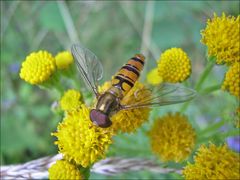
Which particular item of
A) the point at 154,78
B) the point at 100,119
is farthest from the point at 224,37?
the point at 100,119

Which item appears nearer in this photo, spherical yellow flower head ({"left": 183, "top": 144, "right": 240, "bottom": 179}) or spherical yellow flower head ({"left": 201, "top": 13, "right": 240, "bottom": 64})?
spherical yellow flower head ({"left": 183, "top": 144, "right": 240, "bottom": 179})

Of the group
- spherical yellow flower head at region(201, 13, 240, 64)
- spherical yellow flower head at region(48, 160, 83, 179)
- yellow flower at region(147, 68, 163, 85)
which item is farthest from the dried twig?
spherical yellow flower head at region(201, 13, 240, 64)

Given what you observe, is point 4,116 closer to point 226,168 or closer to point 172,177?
point 172,177

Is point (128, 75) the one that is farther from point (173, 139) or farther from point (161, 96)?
point (173, 139)

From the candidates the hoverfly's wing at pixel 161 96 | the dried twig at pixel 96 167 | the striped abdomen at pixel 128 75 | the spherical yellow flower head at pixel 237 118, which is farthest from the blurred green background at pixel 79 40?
the hoverfly's wing at pixel 161 96

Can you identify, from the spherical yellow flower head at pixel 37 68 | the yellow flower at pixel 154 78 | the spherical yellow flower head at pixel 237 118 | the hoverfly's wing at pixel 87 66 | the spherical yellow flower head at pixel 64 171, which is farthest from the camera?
the yellow flower at pixel 154 78

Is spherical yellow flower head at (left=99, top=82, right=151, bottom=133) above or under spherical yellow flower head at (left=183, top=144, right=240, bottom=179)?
above

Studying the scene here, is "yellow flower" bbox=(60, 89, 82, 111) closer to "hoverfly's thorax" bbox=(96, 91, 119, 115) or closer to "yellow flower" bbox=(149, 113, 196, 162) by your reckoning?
"hoverfly's thorax" bbox=(96, 91, 119, 115)

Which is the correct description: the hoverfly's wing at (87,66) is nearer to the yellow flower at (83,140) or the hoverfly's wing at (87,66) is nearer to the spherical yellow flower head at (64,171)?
the yellow flower at (83,140)
